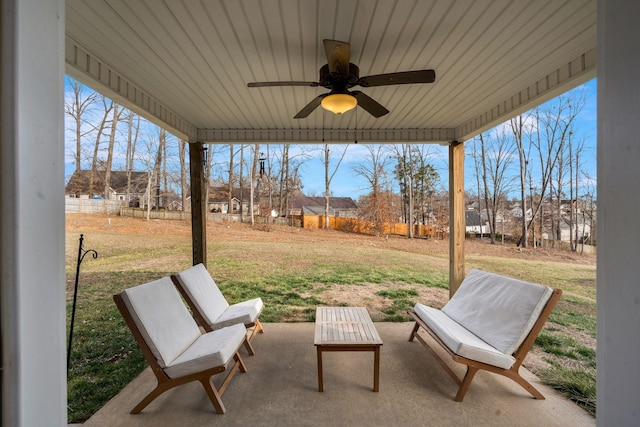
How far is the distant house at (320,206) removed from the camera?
865 cm

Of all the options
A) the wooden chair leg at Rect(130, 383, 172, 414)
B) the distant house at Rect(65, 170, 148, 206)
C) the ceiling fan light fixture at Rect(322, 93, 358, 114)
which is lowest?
the wooden chair leg at Rect(130, 383, 172, 414)

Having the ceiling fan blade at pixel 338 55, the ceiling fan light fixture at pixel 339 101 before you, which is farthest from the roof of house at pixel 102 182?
the ceiling fan blade at pixel 338 55

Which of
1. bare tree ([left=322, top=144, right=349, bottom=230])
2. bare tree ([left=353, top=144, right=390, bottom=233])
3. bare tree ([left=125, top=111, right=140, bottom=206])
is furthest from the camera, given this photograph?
bare tree ([left=322, top=144, right=349, bottom=230])

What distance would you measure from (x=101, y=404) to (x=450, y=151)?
510cm

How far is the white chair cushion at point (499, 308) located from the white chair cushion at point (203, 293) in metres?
2.68

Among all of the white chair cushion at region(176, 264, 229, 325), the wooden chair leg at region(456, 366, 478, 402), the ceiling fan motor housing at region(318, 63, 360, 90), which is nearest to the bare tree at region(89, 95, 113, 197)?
the white chair cushion at region(176, 264, 229, 325)

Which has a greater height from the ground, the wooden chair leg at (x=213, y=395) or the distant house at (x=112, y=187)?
the distant house at (x=112, y=187)

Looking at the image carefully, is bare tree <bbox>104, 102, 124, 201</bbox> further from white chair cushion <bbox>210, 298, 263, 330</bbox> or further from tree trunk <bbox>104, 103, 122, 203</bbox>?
white chair cushion <bbox>210, 298, 263, 330</bbox>

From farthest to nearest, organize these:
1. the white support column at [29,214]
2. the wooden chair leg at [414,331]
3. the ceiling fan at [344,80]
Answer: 1. the wooden chair leg at [414,331]
2. the ceiling fan at [344,80]
3. the white support column at [29,214]

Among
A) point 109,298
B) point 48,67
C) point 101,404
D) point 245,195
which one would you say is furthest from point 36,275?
point 245,195

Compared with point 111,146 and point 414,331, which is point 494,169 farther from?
point 111,146

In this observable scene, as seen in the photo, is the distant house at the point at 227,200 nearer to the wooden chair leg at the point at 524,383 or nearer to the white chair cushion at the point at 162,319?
the white chair cushion at the point at 162,319

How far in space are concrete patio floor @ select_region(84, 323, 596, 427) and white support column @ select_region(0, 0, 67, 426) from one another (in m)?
1.90

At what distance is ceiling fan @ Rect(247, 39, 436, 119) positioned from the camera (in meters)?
2.09
